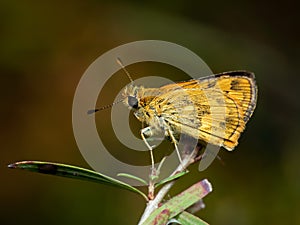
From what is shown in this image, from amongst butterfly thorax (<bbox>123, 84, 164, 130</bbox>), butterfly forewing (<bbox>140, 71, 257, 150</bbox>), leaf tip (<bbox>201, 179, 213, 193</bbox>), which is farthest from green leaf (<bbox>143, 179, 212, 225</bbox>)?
butterfly thorax (<bbox>123, 84, 164, 130</bbox>)

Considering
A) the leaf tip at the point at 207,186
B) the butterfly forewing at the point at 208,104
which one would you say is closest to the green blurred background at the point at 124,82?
the butterfly forewing at the point at 208,104

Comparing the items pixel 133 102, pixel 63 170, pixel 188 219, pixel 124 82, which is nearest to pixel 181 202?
pixel 188 219

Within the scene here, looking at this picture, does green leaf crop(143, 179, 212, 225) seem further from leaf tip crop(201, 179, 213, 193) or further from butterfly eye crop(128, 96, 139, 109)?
butterfly eye crop(128, 96, 139, 109)

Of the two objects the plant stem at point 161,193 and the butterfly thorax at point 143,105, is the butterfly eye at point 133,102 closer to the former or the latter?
the butterfly thorax at point 143,105

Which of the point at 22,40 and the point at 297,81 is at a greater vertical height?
the point at 22,40

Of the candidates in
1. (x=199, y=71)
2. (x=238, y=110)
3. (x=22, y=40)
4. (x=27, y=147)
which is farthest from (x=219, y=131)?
(x=22, y=40)

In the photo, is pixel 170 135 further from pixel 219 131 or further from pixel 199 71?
pixel 199 71
